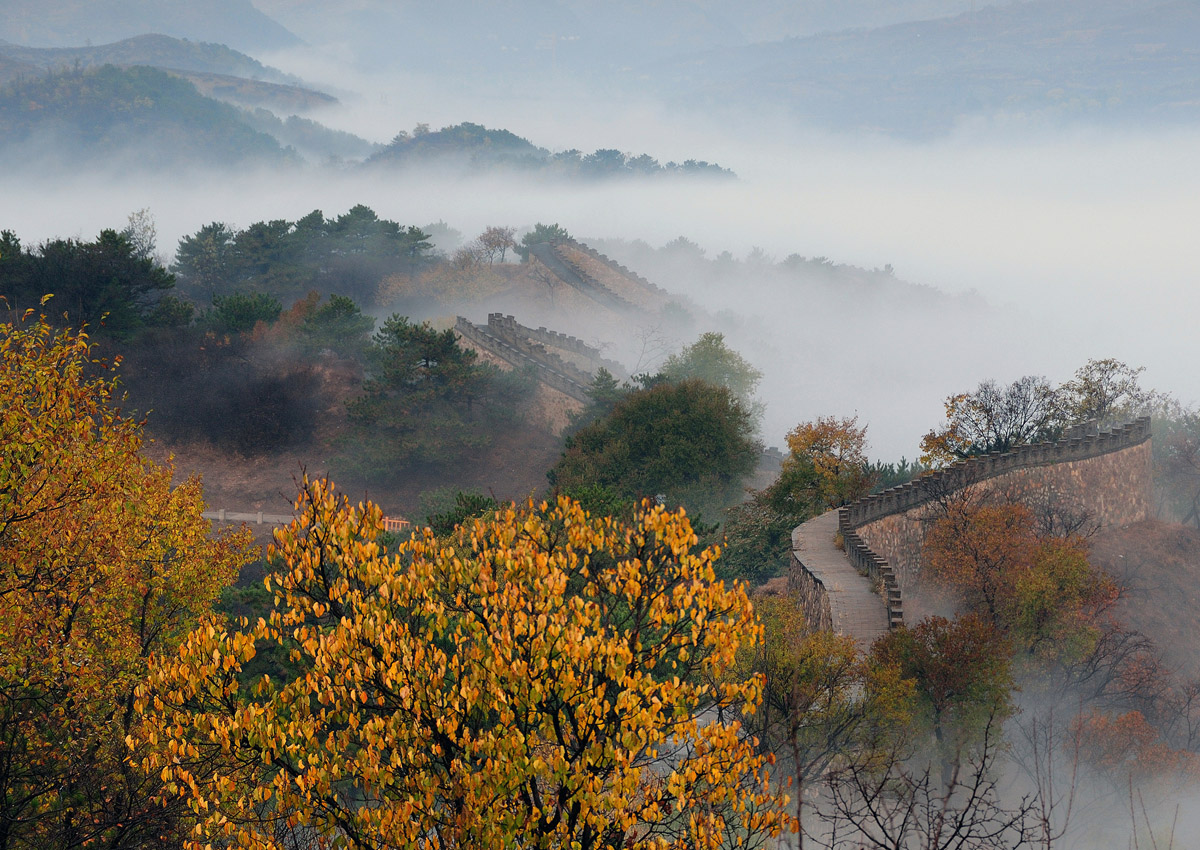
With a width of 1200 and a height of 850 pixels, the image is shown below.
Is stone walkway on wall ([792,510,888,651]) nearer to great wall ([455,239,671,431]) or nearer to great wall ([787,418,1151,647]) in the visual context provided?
great wall ([787,418,1151,647])

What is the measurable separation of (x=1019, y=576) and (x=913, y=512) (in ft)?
23.9

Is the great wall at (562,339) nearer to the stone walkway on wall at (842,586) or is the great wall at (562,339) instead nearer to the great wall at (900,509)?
the great wall at (900,509)

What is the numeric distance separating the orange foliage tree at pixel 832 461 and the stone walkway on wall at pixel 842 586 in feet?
15.7

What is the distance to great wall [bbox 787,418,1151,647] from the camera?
31812 mm

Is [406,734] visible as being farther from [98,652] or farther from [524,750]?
[98,652]

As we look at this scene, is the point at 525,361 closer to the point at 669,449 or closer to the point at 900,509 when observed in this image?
the point at 669,449

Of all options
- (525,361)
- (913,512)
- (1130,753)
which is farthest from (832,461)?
(525,361)

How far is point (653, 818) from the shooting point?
10273 mm

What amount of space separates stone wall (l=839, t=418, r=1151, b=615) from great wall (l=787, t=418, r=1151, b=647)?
0.05 metres

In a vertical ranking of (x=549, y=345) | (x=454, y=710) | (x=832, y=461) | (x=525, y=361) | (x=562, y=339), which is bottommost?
(x=454, y=710)

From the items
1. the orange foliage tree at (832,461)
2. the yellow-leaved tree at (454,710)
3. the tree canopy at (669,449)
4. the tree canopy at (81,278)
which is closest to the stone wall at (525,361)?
the tree canopy at (669,449)

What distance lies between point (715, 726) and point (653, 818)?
120 cm

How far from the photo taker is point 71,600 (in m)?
18.9

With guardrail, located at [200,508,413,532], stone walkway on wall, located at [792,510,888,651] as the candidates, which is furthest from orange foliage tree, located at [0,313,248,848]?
guardrail, located at [200,508,413,532]
